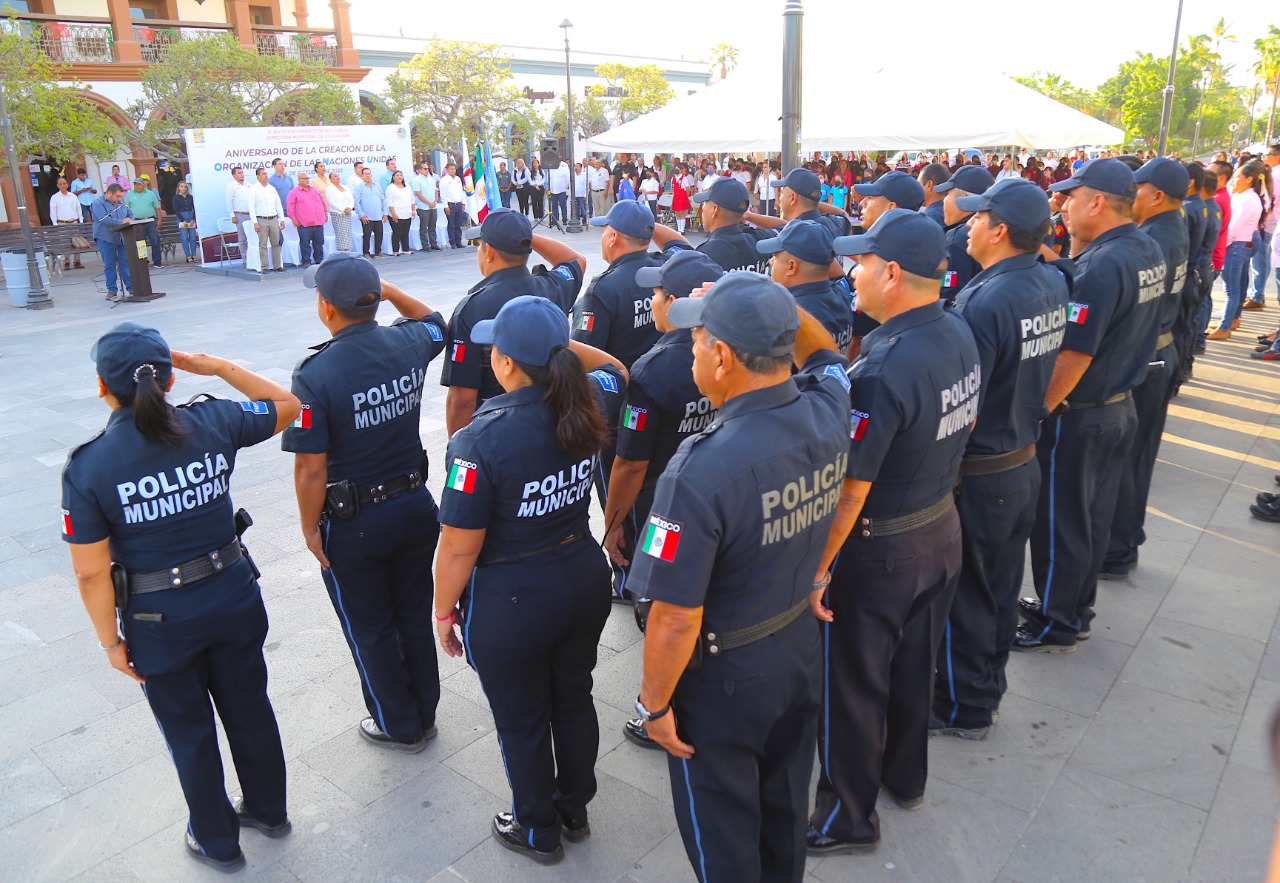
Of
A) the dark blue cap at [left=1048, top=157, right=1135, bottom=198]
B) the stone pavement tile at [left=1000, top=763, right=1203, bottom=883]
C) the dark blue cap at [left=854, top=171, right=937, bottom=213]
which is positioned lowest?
the stone pavement tile at [left=1000, top=763, right=1203, bottom=883]

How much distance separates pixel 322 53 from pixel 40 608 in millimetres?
31684

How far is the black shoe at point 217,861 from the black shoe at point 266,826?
0.40 ft

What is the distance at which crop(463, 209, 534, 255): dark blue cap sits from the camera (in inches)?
174

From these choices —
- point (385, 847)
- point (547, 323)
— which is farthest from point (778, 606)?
point (385, 847)

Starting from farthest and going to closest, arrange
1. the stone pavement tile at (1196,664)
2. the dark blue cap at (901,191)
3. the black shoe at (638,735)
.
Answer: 1. the dark blue cap at (901,191)
2. the stone pavement tile at (1196,664)
3. the black shoe at (638,735)

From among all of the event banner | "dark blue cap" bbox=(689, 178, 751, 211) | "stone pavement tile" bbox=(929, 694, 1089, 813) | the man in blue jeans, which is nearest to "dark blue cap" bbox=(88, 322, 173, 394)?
"stone pavement tile" bbox=(929, 694, 1089, 813)

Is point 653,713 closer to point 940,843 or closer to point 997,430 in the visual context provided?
point 940,843

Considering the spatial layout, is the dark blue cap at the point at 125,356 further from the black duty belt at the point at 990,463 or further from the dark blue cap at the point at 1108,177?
the dark blue cap at the point at 1108,177

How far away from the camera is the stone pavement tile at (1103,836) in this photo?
2973 millimetres

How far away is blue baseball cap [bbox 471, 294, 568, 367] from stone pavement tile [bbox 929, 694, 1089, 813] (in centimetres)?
227

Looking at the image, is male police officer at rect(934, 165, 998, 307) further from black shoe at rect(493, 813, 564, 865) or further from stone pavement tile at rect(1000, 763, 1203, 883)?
black shoe at rect(493, 813, 564, 865)

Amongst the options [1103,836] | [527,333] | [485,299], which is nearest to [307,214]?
[485,299]

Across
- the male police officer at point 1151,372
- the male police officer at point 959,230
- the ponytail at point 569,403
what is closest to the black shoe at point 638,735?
the ponytail at point 569,403

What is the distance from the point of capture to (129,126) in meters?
25.4
